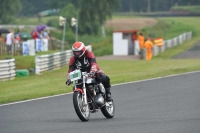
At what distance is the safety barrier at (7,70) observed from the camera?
25.0 m

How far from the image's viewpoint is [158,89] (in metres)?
19.0

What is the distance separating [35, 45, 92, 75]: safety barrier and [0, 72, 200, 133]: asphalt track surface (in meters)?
8.53

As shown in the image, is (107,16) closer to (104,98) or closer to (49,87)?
(49,87)

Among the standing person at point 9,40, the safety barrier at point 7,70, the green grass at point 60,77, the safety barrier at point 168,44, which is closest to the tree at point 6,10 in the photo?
the safety barrier at point 168,44

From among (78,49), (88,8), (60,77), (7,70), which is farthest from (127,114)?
(88,8)

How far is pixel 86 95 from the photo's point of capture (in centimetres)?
1190

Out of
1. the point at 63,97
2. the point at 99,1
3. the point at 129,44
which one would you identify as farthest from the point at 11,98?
the point at 99,1

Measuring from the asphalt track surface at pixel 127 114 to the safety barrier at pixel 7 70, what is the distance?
6435mm

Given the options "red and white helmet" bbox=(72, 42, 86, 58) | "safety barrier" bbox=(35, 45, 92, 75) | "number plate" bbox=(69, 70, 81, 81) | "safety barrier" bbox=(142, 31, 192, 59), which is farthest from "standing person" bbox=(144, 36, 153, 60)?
"number plate" bbox=(69, 70, 81, 81)

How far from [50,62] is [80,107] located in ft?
60.4

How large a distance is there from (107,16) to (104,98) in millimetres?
71217

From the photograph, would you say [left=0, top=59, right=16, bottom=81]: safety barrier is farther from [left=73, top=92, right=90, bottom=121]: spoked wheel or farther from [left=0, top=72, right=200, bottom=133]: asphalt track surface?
[left=73, top=92, right=90, bottom=121]: spoked wheel

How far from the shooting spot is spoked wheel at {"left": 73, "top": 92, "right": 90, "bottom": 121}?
11.3 meters

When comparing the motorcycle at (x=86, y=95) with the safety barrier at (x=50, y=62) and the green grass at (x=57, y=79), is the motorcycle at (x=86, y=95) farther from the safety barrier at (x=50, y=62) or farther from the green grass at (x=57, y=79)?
the safety barrier at (x=50, y=62)
